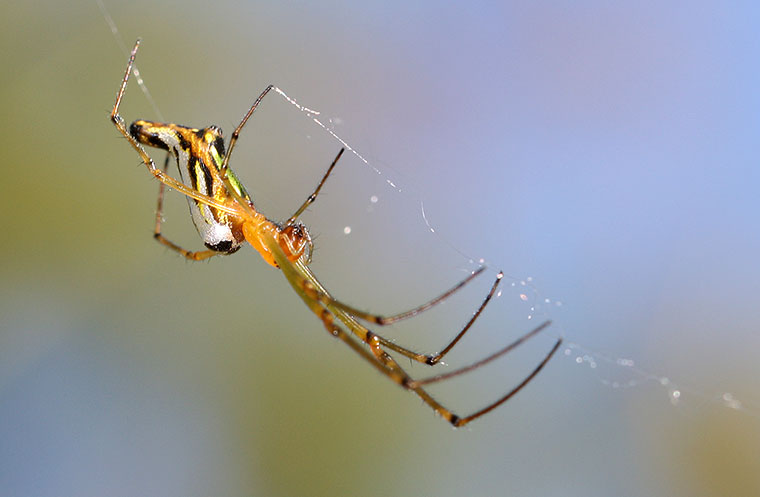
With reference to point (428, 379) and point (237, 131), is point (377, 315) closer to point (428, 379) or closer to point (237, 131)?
point (428, 379)

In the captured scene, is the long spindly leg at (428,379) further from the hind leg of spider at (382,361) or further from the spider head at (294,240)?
the spider head at (294,240)

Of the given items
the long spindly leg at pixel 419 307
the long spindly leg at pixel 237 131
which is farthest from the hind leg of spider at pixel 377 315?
the long spindly leg at pixel 237 131

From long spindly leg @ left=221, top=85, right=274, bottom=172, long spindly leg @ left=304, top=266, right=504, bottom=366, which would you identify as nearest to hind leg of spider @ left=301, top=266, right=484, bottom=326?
long spindly leg @ left=304, top=266, right=504, bottom=366

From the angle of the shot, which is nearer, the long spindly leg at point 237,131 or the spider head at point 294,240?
the long spindly leg at point 237,131

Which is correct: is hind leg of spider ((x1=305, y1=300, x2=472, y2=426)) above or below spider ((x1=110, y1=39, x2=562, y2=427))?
below

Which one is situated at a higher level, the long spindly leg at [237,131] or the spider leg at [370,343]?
the long spindly leg at [237,131]

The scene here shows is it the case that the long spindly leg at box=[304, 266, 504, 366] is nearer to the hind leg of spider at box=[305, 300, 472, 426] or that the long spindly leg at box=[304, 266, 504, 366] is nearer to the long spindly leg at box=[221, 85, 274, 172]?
the hind leg of spider at box=[305, 300, 472, 426]

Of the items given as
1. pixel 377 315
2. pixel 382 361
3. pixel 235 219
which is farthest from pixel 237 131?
pixel 382 361

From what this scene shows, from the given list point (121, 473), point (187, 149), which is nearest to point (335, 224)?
point (121, 473)
